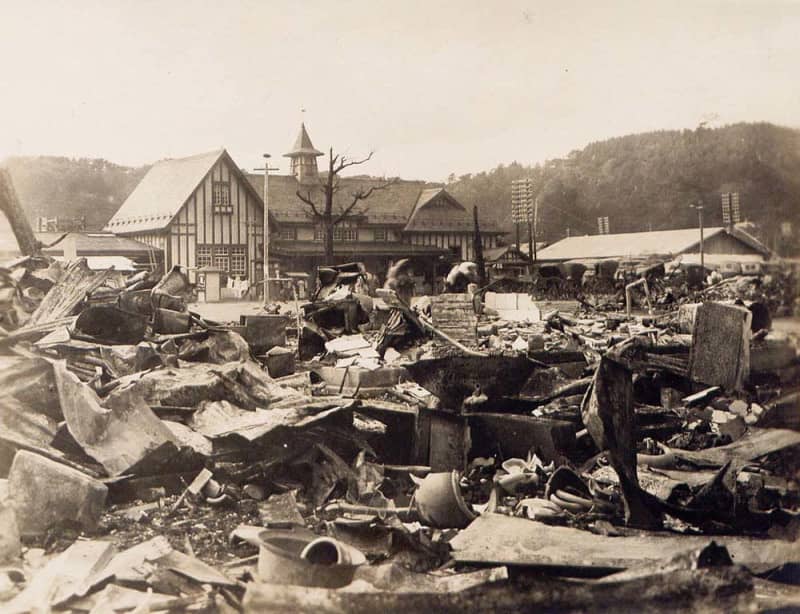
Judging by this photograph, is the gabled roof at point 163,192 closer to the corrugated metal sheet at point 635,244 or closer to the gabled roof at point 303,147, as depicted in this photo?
the gabled roof at point 303,147

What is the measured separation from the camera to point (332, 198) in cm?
538

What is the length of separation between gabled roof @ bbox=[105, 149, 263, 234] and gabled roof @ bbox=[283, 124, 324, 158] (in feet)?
1.21

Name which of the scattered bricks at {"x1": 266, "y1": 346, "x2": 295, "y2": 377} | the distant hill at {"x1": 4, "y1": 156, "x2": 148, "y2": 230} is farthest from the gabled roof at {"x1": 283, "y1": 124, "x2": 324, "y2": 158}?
the scattered bricks at {"x1": 266, "y1": 346, "x2": 295, "y2": 377}

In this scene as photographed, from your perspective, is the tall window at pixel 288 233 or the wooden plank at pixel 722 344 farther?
the tall window at pixel 288 233

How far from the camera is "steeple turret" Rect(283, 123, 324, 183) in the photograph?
12.8ft

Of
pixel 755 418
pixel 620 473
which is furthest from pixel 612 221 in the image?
pixel 620 473

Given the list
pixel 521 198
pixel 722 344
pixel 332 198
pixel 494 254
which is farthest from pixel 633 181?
pixel 494 254

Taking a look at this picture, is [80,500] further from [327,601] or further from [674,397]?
[674,397]

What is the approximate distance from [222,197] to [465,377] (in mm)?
2010

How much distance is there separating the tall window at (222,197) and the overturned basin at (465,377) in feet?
5.57

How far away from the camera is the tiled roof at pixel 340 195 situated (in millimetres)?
4402

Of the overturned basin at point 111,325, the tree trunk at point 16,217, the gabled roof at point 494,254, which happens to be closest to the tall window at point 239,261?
the overturned basin at point 111,325

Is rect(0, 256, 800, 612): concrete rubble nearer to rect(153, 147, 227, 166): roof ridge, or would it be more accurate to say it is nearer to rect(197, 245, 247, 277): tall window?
rect(197, 245, 247, 277): tall window

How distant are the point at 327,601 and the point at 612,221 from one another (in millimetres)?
3568
